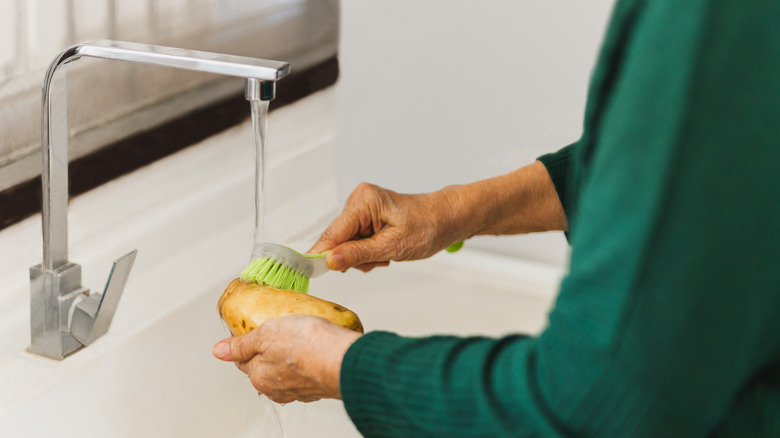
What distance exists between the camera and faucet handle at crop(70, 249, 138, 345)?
709 millimetres

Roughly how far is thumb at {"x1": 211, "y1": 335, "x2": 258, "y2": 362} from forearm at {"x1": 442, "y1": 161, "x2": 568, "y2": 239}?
264mm

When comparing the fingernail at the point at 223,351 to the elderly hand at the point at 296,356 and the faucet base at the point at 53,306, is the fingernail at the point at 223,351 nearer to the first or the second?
the elderly hand at the point at 296,356

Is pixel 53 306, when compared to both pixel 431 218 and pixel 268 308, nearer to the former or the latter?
pixel 268 308

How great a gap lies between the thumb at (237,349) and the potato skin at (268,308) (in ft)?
0.12

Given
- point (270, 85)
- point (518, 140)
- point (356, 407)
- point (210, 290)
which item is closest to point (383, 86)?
point (518, 140)

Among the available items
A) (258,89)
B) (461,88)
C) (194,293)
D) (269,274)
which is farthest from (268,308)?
(461,88)

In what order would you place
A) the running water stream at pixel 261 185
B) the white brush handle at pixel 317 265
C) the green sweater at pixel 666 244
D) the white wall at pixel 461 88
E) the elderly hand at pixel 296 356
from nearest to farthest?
1. the green sweater at pixel 666 244
2. the elderly hand at pixel 296 356
3. the running water stream at pixel 261 185
4. the white brush handle at pixel 317 265
5. the white wall at pixel 461 88

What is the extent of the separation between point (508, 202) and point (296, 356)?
0.32 metres

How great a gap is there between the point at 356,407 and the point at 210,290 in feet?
1.49

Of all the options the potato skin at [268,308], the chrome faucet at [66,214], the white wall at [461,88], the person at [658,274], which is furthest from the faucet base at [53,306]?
the white wall at [461,88]

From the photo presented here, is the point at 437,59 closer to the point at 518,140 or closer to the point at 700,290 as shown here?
the point at 518,140

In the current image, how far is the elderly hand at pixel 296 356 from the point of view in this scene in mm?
521

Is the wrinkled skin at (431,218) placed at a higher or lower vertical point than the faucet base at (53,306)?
higher

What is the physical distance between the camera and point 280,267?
2.26ft
